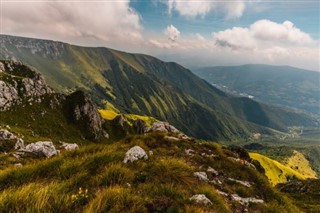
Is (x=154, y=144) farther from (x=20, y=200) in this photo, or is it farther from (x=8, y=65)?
(x=8, y=65)

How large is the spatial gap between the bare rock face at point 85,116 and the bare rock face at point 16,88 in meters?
16.4

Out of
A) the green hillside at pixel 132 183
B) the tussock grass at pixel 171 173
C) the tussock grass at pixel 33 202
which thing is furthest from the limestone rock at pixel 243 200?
the tussock grass at pixel 33 202

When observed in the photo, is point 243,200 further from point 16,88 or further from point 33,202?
point 16,88

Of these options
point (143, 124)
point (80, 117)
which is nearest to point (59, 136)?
point (80, 117)

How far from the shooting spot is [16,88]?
142 m

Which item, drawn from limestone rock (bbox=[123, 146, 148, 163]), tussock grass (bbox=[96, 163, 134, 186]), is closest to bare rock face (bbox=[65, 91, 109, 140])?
limestone rock (bbox=[123, 146, 148, 163])

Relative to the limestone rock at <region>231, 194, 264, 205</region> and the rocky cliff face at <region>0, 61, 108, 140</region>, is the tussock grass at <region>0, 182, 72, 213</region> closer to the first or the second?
the limestone rock at <region>231, 194, 264, 205</region>

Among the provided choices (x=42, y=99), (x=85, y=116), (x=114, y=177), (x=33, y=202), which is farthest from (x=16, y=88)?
(x=33, y=202)

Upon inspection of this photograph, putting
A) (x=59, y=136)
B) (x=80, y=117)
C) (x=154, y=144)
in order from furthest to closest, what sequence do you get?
(x=80, y=117) → (x=59, y=136) → (x=154, y=144)

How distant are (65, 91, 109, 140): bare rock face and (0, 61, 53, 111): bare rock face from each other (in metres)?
16.4

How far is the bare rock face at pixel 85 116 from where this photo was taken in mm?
162875

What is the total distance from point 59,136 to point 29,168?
5631 inches

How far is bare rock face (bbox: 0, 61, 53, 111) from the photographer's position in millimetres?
131750

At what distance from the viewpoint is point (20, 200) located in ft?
16.0
